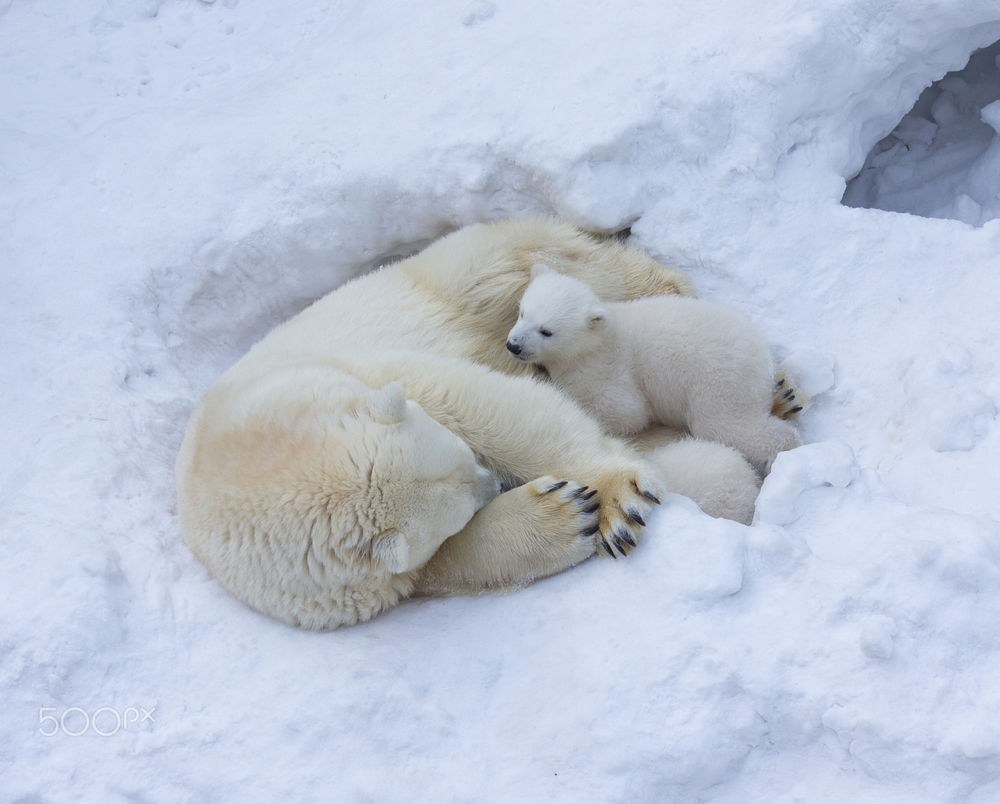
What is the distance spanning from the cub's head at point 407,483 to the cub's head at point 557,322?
873 millimetres

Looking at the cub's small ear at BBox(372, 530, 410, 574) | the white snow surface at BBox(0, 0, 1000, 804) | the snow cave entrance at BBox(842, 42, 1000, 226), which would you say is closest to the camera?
the white snow surface at BBox(0, 0, 1000, 804)

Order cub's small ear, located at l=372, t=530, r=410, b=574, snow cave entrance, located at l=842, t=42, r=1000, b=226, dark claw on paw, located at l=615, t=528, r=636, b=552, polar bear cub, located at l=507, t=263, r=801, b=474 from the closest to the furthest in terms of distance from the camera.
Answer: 1. cub's small ear, located at l=372, t=530, r=410, b=574
2. dark claw on paw, located at l=615, t=528, r=636, b=552
3. polar bear cub, located at l=507, t=263, r=801, b=474
4. snow cave entrance, located at l=842, t=42, r=1000, b=226

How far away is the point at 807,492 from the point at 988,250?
4.84 feet

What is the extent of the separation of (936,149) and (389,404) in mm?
3855

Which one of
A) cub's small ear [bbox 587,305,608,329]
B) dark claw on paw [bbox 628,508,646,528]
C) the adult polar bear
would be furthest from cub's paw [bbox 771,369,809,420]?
dark claw on paw [bbox 628,508,646,528]

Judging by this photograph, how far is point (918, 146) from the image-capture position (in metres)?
4.90

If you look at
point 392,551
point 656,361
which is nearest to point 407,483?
point 392,551

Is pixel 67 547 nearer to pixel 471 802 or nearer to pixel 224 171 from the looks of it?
pixel 471 802

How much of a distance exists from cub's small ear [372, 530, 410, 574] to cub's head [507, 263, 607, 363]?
3.78 ft

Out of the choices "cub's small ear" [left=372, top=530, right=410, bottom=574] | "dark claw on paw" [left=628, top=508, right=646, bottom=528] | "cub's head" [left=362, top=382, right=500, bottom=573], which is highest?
"cub's head" [left=362, top=382, right=500, bottom=573]

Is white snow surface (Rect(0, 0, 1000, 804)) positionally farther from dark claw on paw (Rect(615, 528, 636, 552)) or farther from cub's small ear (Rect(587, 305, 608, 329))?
cub's small ear (Rect(587, 305, 608, 329))

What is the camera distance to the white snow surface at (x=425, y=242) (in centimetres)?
243

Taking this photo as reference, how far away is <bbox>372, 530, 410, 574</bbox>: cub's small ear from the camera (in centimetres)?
255

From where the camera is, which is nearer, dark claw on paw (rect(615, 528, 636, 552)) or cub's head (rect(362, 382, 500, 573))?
cub's head (rect(362, 382, 500, 573))
